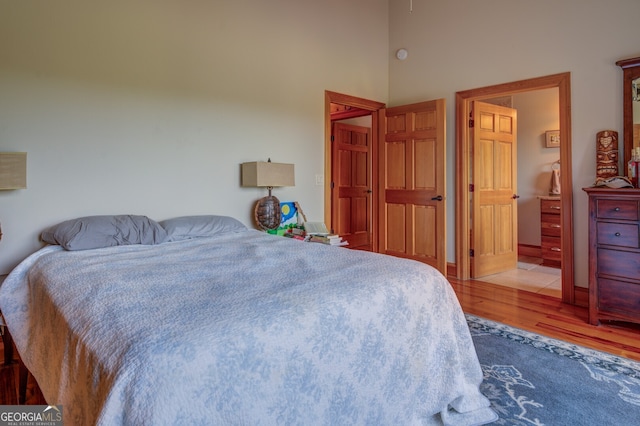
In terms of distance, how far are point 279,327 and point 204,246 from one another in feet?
4.76

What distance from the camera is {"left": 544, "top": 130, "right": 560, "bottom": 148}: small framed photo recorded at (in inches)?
208

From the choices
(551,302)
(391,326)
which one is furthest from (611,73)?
(391,326)

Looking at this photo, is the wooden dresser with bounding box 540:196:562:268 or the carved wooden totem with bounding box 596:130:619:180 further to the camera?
the wooden dresser with bounding box 540:196:562:268

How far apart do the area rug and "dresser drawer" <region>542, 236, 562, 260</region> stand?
2.75 meters

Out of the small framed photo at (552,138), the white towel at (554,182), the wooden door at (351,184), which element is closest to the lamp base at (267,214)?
the wooden door at (351,184)

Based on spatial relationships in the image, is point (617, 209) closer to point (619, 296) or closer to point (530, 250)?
point (619, 296)

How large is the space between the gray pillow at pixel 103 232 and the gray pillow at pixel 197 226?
0.09 metres

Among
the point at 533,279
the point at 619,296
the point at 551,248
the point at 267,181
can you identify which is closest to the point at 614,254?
the point at 619,296

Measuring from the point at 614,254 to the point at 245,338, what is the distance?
9.53 ft

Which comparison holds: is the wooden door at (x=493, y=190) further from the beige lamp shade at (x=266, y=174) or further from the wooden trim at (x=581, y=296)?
the beige lamp shade at (x=266, y=174)

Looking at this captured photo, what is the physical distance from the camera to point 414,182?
4.36 metres

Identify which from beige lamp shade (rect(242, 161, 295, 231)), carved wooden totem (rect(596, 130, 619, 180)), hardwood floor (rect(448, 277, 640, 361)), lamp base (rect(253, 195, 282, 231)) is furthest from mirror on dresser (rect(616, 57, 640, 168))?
lamp base (rect(253, 195, 282, 231))

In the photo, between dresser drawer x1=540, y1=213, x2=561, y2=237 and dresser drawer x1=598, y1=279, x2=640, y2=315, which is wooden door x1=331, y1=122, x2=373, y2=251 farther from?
dresser drawer x1=598, y1=279, x2=640, y2=315

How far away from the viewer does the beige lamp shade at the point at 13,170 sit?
2.21m
